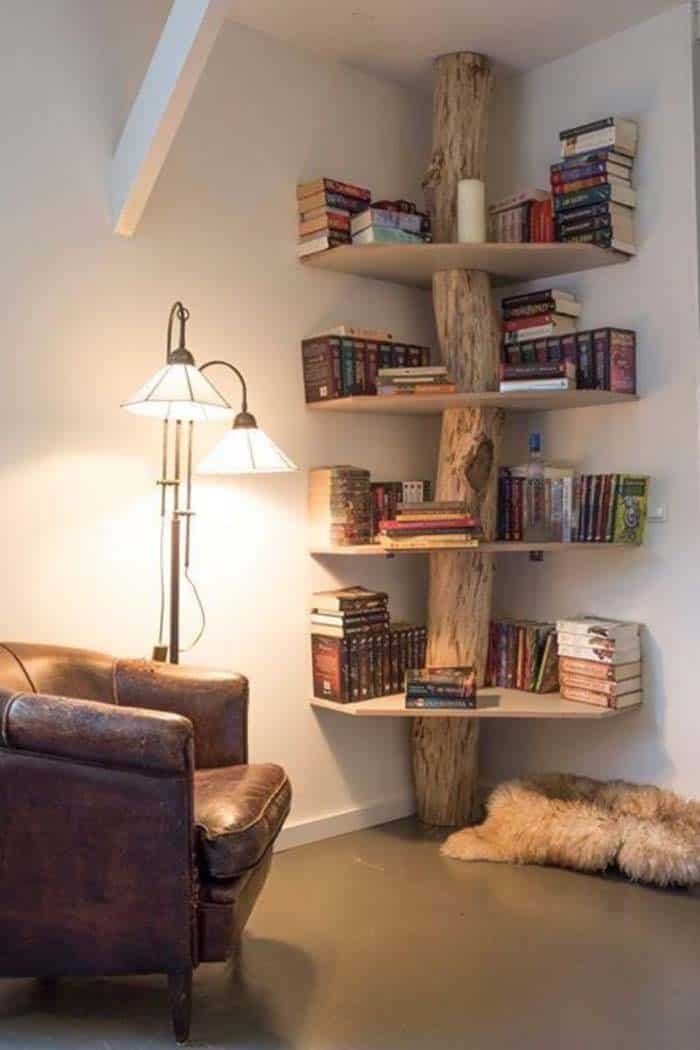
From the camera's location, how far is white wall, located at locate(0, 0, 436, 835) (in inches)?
109

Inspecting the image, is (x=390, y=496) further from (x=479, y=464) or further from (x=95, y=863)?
(x=95, y=863)

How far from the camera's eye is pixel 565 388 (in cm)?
317

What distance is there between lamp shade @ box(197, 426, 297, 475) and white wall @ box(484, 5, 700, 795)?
1.28 meters

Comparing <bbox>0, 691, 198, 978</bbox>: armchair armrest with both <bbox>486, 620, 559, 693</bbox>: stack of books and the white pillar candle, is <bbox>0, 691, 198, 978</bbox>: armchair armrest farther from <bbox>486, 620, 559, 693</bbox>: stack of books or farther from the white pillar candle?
the white pillar candle

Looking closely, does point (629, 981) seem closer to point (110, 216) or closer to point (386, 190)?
point (110, 216)

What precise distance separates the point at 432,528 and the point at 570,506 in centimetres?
54

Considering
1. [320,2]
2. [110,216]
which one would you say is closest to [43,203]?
[110,216]

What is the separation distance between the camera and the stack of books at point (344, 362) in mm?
3314

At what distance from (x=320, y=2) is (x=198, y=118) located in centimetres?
56

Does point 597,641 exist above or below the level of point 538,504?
below

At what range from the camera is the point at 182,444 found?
309 cm

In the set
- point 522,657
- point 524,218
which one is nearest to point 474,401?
point 524,218

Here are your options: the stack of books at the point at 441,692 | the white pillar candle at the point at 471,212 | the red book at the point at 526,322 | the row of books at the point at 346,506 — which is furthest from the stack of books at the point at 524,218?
the stack of books at the point at 441,692

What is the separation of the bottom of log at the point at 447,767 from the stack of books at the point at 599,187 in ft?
5.94
